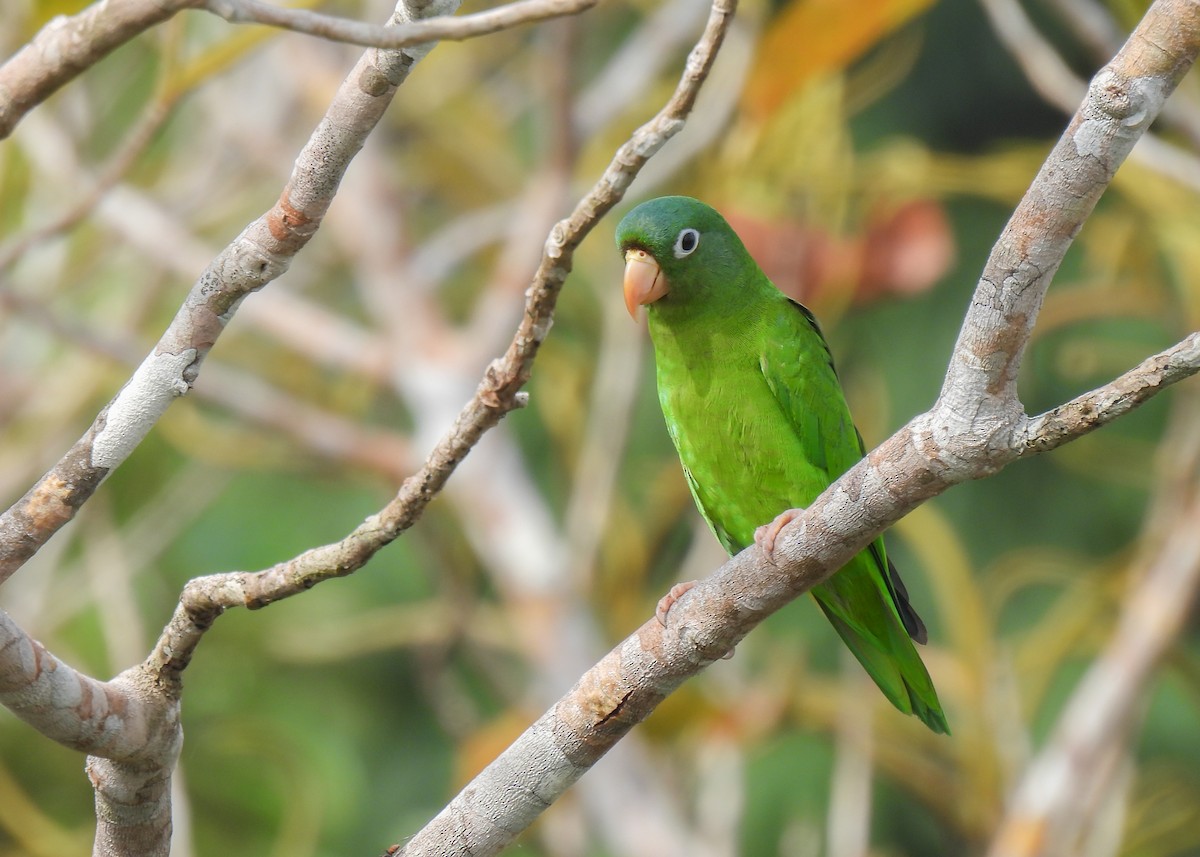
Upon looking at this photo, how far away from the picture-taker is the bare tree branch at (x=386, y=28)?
0.93 meters

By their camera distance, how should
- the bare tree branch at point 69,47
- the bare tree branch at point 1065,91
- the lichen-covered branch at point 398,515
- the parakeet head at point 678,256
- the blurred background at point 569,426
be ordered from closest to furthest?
the bare tree branch at point 69,47 → the lichen-covered branch at point 398,515 → the parakeet head at point 678,256 → the bare tree branch at point 1065,91 → the blurred background at point 569,426

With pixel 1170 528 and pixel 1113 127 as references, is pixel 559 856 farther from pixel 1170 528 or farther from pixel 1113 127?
pixel 1113 127

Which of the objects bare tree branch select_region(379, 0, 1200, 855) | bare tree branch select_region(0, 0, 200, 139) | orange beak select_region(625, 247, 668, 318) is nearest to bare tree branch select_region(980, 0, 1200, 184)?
orange beak select_region(625, 247, 668, 318)

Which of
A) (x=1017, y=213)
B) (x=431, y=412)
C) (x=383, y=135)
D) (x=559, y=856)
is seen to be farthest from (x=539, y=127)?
(x=1017, y=213)

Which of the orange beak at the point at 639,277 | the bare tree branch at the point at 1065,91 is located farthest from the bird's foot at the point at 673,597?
the bare tree branch at the point at 1065,91

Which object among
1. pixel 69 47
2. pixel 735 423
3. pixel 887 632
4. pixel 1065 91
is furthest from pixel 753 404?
pixel 69 47

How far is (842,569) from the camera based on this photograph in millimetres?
2293

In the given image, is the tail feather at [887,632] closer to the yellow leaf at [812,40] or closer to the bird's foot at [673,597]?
the bird's foot at [673,597]

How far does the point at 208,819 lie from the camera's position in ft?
16.7

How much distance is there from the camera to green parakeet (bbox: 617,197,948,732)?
7.55 ft

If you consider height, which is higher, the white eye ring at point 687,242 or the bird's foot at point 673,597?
the white eye ring at point 687,242

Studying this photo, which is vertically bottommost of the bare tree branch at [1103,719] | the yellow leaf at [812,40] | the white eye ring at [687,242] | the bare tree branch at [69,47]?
the bare tree branch at [1103,719]

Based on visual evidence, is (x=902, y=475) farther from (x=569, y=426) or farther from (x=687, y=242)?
(x=569, y=426)

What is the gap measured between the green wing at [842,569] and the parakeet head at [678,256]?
0.44 feet
